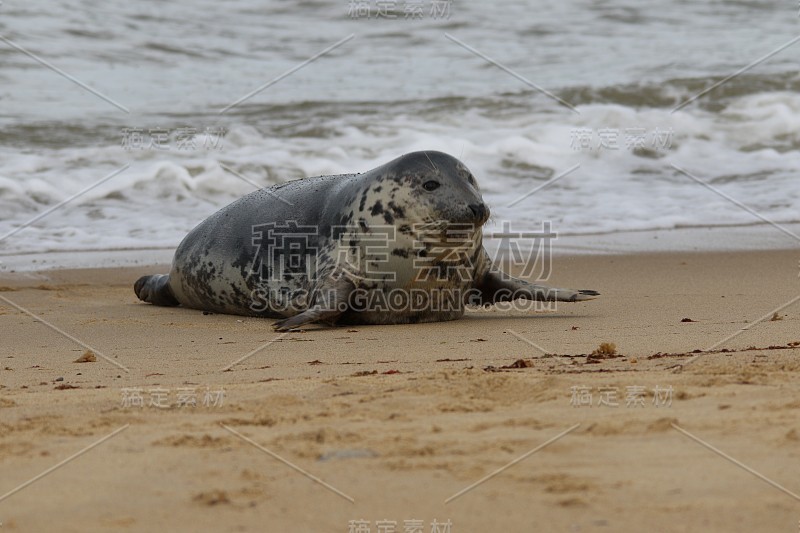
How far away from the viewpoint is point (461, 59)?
16.8 metres

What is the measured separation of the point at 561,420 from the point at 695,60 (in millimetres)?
14034

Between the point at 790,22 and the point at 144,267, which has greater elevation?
the point at 790,22

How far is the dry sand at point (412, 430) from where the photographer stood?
2.26 m

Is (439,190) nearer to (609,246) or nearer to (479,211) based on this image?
(479,211)

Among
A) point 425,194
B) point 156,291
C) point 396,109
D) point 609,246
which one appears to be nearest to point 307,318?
point 425,194

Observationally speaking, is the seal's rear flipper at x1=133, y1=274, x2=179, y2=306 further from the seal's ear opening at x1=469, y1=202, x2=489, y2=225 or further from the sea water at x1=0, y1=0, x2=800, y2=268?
the seal's ear opening at x1=469, y1=202, x2=489, y2=225

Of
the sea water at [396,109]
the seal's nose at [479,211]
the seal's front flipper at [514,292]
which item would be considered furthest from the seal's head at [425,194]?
the sea water at [396,109]

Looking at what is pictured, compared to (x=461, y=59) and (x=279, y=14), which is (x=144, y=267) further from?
(x=279, y=14)

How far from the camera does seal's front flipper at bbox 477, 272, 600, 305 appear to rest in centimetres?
580

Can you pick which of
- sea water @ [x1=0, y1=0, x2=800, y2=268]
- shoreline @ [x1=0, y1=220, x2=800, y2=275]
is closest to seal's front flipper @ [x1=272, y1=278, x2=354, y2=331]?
shoreline @ [x1=0, y1=220, x2=800, y2=275]

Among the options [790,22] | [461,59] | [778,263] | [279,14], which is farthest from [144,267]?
[790,22]

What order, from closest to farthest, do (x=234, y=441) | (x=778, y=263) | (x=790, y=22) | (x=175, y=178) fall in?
(x=234, y=441)
(x=778, y=263)
(x=175, y=178)
(x=790, y=22)

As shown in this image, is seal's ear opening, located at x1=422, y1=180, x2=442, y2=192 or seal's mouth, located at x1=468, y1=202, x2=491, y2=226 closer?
seal's mouth, located at x1=468, y1=202, x2=491, y2=226

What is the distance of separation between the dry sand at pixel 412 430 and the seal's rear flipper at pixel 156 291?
1.44 metres
